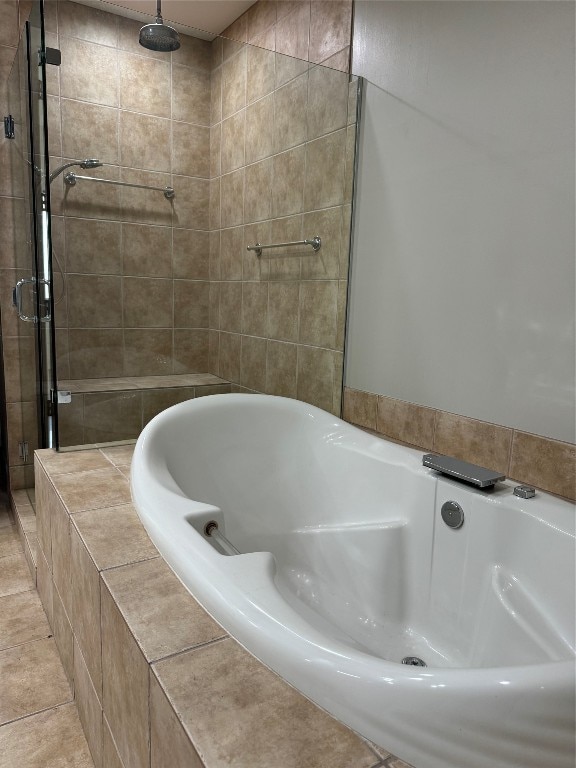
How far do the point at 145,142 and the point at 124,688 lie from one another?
6.15ft

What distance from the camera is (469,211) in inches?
63.1

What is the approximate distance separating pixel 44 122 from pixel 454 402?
1655mm

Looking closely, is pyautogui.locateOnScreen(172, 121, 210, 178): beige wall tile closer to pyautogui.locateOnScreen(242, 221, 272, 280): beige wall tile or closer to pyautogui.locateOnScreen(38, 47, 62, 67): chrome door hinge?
pyautogui.locateOnScreen(242, 221, 272, 280): beige wall tile

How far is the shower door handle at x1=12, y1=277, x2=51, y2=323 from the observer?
2035 mm

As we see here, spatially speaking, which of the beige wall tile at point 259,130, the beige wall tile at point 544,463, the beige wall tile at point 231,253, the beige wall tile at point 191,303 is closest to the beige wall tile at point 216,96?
the beige wall tile at point 259,130

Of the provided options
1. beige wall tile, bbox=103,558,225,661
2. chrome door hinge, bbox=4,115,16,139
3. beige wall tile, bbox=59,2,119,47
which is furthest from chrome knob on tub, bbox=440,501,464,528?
chrome door hinge, bbox=4,115,16,139

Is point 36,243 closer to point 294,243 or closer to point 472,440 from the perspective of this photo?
point 294,243

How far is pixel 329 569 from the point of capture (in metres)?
1.67

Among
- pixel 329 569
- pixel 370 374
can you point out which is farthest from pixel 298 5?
pixel 329 569

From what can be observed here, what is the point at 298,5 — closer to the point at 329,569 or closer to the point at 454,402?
the point at 454,402

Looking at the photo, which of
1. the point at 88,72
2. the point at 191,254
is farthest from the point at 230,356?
the point at 88,72

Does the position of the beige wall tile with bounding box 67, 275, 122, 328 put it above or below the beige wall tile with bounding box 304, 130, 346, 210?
below

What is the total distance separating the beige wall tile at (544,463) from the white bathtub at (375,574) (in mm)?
50

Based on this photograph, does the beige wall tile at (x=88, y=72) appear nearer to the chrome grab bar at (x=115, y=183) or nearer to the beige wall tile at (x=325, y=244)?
the chrome grab bar at (x=115, y=183)
